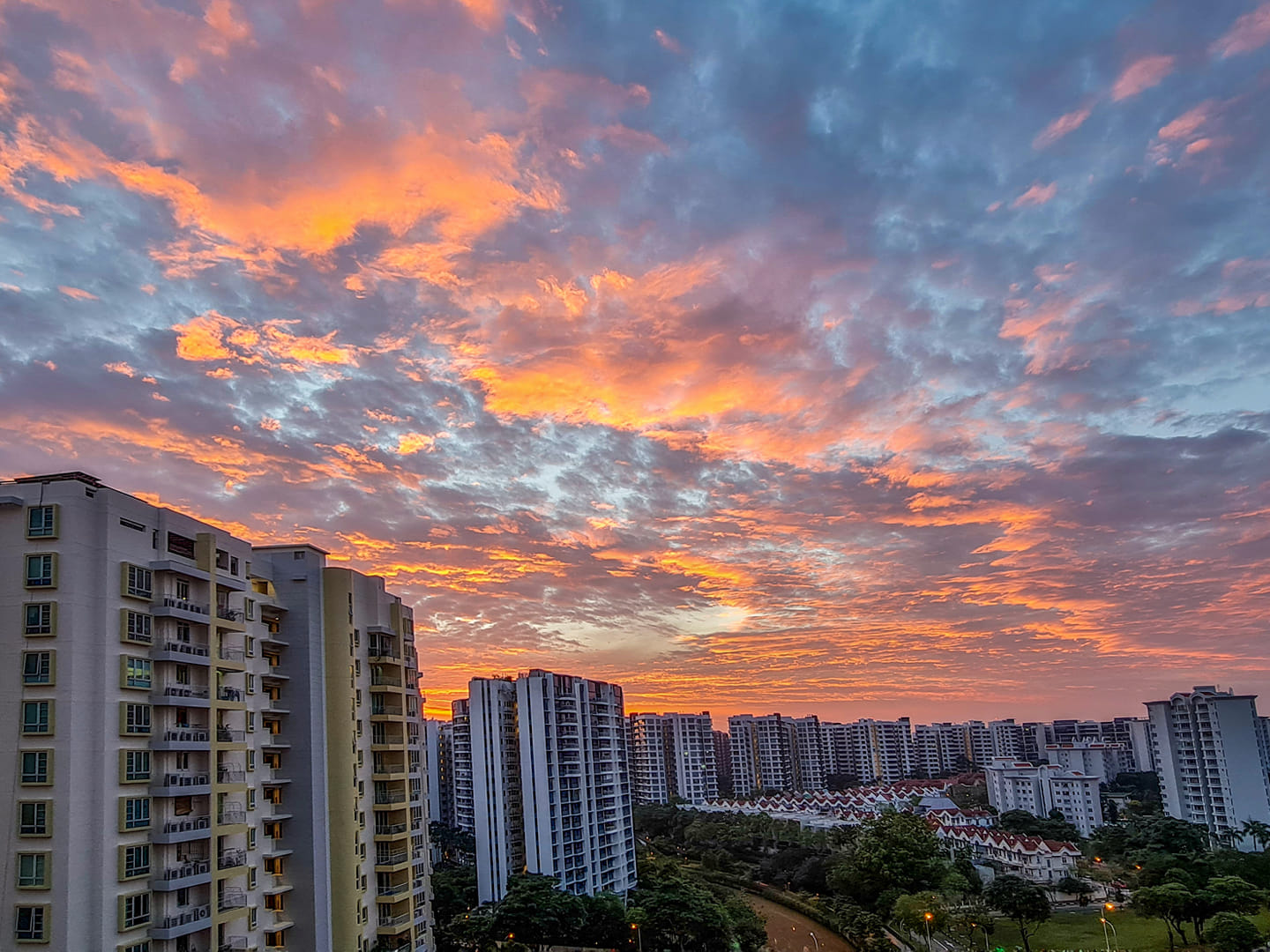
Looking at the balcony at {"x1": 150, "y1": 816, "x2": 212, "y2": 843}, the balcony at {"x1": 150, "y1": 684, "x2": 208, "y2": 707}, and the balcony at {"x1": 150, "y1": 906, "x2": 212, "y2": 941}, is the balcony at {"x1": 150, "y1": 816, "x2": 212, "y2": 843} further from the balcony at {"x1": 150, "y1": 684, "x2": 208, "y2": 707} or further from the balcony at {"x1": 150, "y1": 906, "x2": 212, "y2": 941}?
the balcony at {"x1": 150, "y1": 684, "x2": 208, "y2": 707}

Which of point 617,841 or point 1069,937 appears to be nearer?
point 1069,937

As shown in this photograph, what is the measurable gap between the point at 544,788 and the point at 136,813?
31967mm

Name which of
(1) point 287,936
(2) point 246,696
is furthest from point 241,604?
(1) point 287,936

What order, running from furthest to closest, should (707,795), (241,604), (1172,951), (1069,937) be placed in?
(707,795), (1069,937), (1172,951), (241,604)

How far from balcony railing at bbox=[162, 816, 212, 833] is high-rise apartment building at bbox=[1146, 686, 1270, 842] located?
242ft

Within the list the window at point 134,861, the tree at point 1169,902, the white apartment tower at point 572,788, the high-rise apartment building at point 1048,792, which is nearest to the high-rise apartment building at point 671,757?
the high-rise apartment building at point 1048,792

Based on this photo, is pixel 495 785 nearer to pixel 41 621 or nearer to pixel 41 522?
pixel 41 621

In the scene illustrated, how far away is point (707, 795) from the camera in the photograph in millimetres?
112188

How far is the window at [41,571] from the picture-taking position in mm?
20000

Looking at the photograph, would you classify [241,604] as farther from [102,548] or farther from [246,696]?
[102,548]

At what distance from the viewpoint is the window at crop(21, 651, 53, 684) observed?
19.5m

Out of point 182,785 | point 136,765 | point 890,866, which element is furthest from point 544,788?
point 136,765

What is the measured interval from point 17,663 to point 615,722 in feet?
150

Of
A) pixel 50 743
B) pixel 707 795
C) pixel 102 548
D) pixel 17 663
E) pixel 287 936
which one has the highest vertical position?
pixel 102 548
